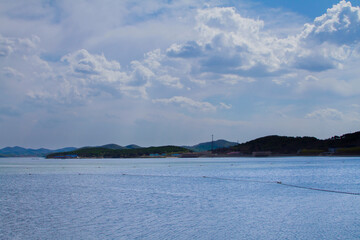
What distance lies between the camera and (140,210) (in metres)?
25.3

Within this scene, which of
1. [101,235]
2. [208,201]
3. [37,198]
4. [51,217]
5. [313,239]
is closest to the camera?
[313,239]

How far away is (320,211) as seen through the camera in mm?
24141

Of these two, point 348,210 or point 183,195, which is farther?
point 183,195

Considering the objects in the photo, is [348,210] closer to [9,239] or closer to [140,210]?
[140,210]

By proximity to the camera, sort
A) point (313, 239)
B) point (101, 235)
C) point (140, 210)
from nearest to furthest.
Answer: point (313, 239)
point (101, 235)
point (140, 210)

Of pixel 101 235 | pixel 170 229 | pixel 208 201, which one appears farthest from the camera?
pixel 208 201

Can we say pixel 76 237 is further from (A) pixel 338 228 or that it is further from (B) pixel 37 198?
(B) pixel 37 198

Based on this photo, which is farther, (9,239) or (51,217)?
(51,217)

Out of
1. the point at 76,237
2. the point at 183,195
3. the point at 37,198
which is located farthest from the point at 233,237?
the point at 37,198

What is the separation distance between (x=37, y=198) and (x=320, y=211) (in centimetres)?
2265

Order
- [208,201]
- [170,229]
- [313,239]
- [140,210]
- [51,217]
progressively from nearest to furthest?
[313,239] < [170,229] < [51,217] < [140,210] < [208,201]

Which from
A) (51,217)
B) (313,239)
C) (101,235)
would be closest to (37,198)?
(51,217)

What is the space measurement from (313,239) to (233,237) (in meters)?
3.51

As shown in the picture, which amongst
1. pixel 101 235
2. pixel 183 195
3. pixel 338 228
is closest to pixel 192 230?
pixel 101 235
